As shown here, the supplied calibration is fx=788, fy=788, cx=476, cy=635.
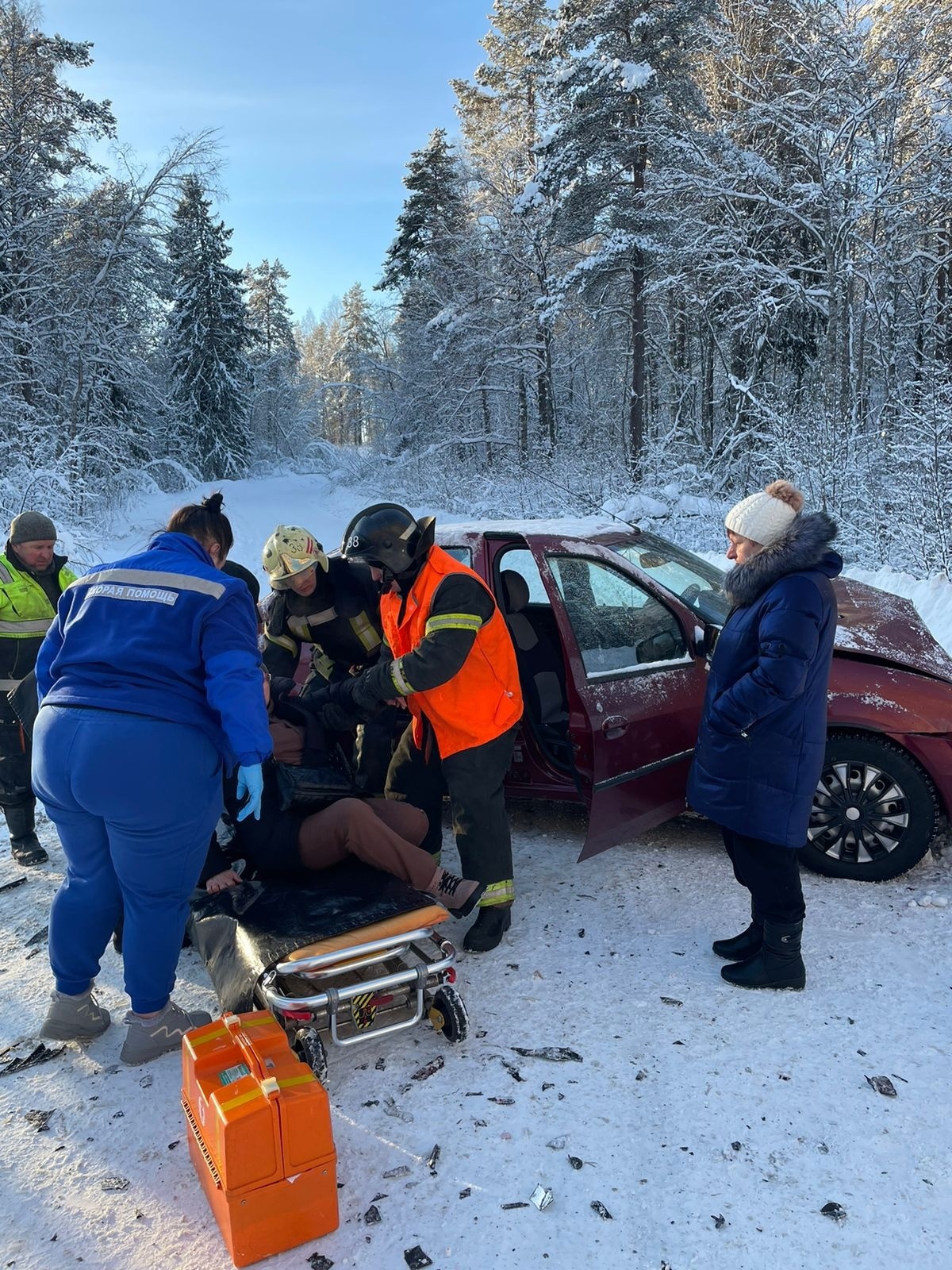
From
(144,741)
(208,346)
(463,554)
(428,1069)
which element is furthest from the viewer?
(208,346)

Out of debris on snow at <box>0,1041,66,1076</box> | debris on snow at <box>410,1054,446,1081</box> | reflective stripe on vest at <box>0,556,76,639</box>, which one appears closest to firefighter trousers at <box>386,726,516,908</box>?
debris on snow at <box>410,1054,446,1081</box>

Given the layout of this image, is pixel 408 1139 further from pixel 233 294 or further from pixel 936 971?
pixel 233 294

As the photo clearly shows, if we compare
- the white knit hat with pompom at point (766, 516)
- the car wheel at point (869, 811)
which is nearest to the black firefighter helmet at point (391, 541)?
the white knit hat with pompom at point (766, 516)

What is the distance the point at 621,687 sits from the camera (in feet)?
12.3

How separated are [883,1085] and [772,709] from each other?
4.13 feet

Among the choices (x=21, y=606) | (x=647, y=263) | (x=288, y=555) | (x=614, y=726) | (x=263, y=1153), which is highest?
(x=647, y=263)

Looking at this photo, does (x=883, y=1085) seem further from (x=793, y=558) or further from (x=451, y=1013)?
(x=793, y=558)

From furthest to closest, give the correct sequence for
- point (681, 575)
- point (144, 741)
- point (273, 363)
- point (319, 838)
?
point (273, 363), point (681, 575), point (319, 838), point (144, 741)

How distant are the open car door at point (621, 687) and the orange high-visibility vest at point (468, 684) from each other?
0.47 meters

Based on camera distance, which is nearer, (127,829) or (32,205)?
(127,829)

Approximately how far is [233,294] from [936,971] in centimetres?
3426

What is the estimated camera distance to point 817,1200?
85.3 inches

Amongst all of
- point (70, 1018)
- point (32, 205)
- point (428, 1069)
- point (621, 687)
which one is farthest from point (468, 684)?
point (32, 205)

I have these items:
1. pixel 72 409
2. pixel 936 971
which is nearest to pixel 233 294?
pixel 72 409
